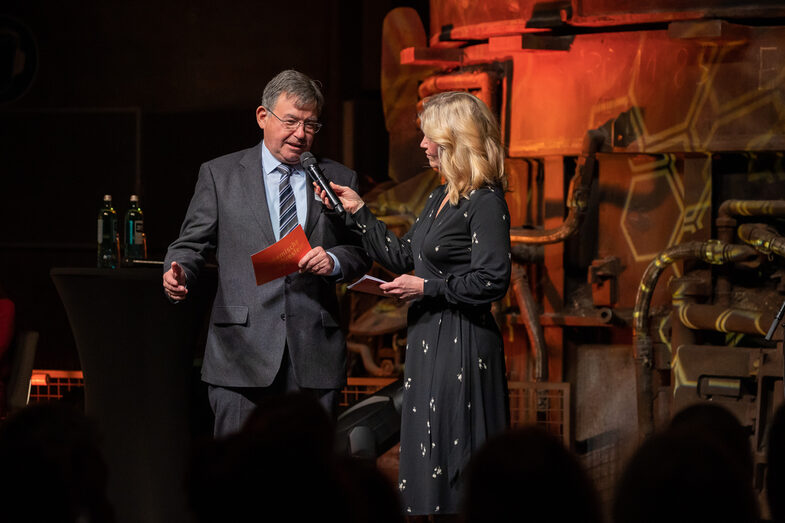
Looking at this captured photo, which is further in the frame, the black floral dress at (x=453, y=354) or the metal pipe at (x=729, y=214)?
the metal pipe at (x=729, y=214)

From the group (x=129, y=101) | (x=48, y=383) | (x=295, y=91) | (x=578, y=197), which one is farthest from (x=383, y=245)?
(x=129, y=101)

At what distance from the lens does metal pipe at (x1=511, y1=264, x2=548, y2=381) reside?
5.25 meters

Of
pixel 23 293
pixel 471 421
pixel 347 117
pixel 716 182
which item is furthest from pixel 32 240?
pixel 471 421

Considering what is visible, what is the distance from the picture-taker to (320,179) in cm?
312

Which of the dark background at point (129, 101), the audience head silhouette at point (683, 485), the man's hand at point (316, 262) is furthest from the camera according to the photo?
the dark background at point (129, 101)

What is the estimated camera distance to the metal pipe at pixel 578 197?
16.5 feet

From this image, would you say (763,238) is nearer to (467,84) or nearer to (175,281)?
(467,84)

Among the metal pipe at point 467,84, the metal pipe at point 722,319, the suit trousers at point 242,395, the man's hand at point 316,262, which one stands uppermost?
the metal pipe at point 467,84

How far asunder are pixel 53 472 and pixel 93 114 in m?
6.39

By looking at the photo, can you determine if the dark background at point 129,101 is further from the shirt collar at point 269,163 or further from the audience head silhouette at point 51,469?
the audience head silhouette at point 51,469

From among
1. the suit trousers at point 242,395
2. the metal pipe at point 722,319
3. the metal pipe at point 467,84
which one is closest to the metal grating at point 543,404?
the metal pipe at point 722,319

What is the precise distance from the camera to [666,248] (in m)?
5.06

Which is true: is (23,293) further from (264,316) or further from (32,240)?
(264,316)

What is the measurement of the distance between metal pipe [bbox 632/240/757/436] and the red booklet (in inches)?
96.4
